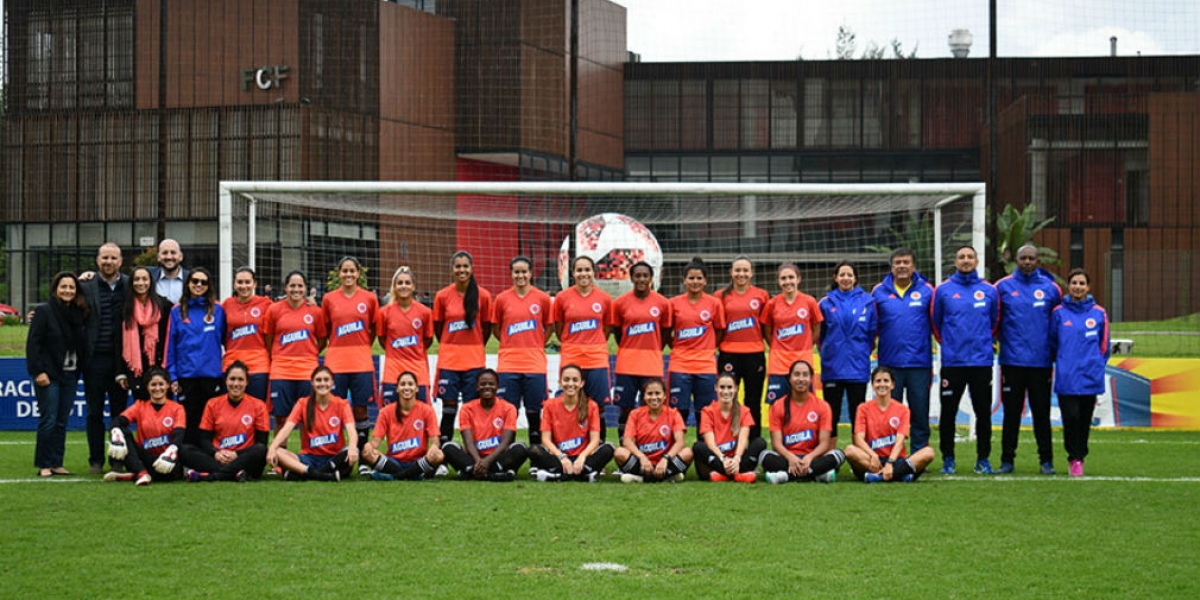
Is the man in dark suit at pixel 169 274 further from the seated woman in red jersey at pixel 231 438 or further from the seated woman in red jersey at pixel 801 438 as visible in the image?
the seated woman in red jersey at pixel 801 438

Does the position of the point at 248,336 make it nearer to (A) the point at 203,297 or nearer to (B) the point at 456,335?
(A) the point at 203,297

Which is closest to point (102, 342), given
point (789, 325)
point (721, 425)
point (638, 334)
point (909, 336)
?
point (638, 334)

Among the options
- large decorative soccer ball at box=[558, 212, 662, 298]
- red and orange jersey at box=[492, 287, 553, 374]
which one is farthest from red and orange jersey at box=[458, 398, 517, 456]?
large decorative soccer ball at box=[558, 212, 662, 298]

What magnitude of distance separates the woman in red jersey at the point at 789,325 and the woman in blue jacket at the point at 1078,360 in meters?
1.76

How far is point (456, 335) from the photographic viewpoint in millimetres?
9852

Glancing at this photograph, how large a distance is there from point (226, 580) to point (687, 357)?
4802mm

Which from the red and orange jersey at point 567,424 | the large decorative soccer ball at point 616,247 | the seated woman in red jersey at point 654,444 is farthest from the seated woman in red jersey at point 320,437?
the large decorative soccer ball at point 616,247

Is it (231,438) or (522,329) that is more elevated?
(522,329)

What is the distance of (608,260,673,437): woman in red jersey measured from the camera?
9.73 metres

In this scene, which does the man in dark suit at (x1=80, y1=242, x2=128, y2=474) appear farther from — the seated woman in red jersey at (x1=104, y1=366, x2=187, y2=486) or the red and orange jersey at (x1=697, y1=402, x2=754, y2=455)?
the red and orange jersey at (x1=697, y1=402, x2=754, y2=455)

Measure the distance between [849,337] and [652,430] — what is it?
1672 mm

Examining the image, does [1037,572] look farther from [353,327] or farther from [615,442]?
[615,442]

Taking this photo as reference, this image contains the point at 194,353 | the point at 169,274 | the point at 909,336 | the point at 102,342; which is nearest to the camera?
the point at 194,353

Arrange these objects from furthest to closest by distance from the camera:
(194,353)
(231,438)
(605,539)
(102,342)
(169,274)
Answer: (169,274) < (102,342) < (194,353) < (231,438) < (605,539)
